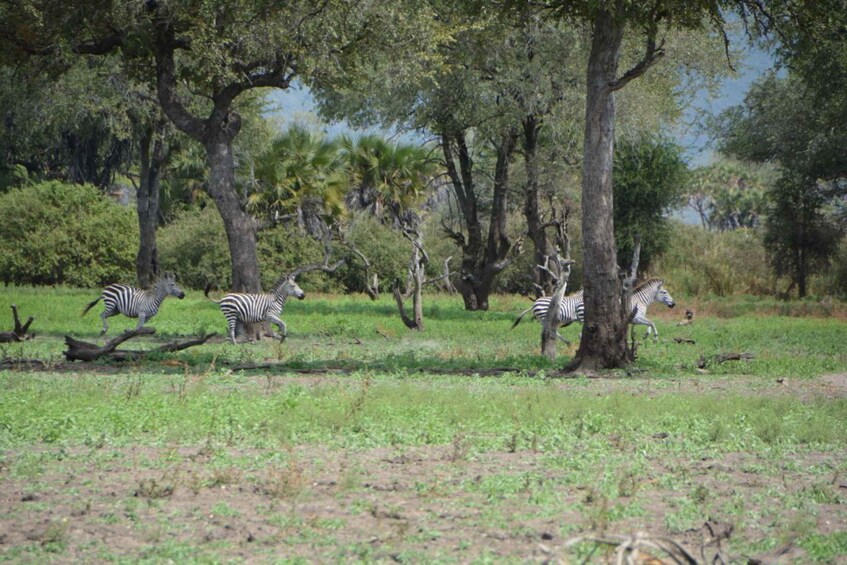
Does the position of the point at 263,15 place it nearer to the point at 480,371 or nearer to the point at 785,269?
the point at 480,371

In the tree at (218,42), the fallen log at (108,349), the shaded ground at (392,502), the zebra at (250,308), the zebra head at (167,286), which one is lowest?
the shaded ground at (392,502)

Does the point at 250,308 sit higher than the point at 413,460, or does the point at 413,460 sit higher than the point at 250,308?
the point at 250,308

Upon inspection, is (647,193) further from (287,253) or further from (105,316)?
(105,316)

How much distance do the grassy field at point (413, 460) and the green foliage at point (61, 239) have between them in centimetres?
2952

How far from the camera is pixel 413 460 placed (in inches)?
391

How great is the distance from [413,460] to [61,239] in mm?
38761

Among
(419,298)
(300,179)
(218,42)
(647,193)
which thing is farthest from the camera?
(647,193)

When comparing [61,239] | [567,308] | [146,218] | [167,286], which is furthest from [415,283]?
[61,239]

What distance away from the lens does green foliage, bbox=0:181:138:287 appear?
150 ft

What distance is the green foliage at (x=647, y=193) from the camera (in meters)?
45.1

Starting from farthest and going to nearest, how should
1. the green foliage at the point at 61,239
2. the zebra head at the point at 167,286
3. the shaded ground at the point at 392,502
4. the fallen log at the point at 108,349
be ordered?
the green foliage at the point at 61,239
the zebra head at the point at 167,286
the fallen log at the point at 108,349
the shaded ground at the point at 392,502

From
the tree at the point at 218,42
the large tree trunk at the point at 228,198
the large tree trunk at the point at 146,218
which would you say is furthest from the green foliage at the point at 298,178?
the large tree trunk at the point at 228,198

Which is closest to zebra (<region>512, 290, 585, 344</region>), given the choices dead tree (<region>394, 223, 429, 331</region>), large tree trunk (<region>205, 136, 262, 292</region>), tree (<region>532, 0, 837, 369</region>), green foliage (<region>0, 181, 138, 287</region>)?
dead tree (<region>394, 223, 429, 331</region>)

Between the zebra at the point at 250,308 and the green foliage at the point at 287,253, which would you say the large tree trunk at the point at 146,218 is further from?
the zebra at the point at 250,308
